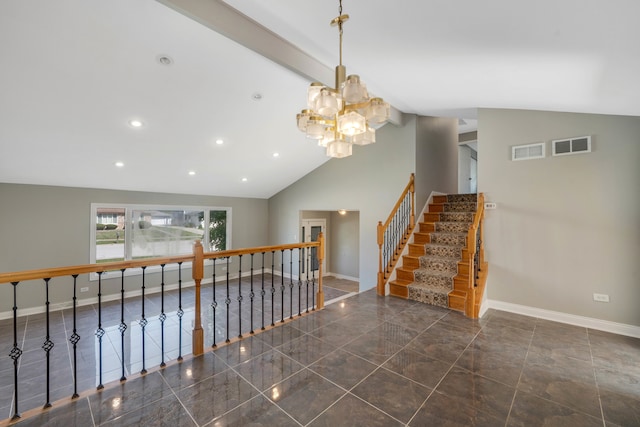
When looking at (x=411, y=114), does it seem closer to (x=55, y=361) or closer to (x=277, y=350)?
(x=277, y=350)

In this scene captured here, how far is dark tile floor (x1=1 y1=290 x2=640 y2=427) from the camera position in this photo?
1917mm

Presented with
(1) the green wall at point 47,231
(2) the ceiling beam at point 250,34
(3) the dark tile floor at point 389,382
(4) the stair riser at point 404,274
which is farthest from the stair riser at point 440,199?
(1) the green wall at point 47,231

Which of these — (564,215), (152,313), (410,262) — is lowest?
(152,313)

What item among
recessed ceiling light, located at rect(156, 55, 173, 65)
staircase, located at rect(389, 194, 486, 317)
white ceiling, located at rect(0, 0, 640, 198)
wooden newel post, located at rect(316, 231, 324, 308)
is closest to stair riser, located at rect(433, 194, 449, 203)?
staircase, located at rect(389, 194, 486, 317)

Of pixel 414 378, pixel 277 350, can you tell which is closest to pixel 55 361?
pixel 277 350

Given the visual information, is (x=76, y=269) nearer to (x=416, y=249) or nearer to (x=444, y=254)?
(x=416, y=249)

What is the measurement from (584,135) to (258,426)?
16.0 ft

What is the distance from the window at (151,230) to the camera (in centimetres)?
596

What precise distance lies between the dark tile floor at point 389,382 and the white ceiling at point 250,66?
8.29 feet

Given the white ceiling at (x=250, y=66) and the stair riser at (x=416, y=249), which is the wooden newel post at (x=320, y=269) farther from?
the white ceiling at (x=250, y=66)

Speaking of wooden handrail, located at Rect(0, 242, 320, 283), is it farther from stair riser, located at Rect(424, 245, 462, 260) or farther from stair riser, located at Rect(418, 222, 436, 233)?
stair riser, located at Rect(418, 222, 436, 233)

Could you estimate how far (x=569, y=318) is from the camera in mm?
3633

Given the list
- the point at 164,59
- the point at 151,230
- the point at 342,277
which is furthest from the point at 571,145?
the point at 151,230

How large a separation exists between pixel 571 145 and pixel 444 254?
2295 millimetres
